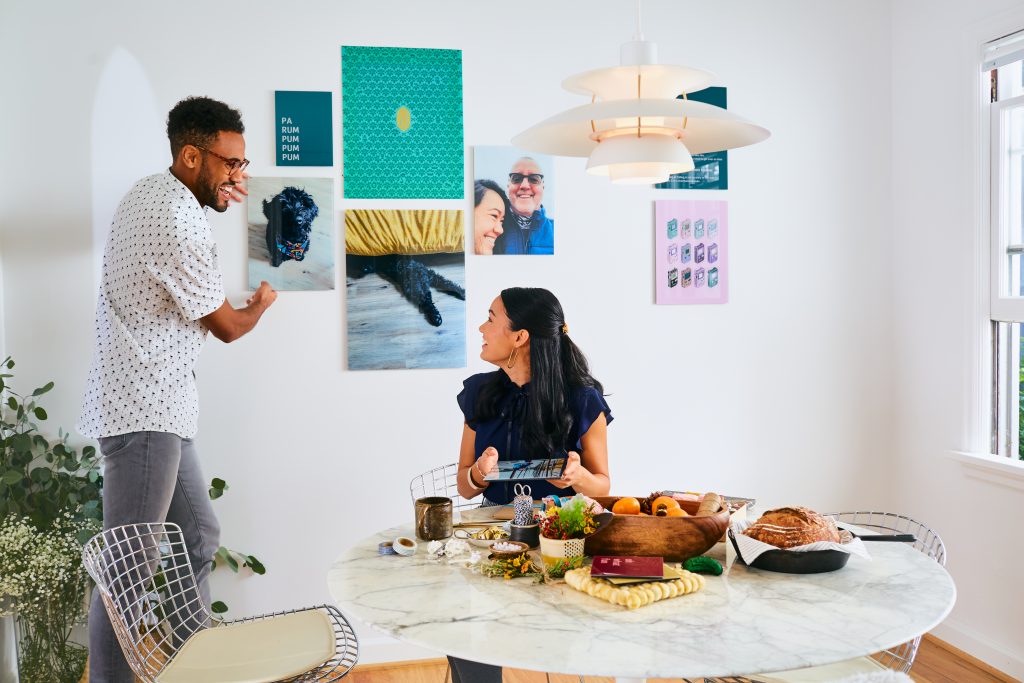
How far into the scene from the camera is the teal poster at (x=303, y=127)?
3242mm

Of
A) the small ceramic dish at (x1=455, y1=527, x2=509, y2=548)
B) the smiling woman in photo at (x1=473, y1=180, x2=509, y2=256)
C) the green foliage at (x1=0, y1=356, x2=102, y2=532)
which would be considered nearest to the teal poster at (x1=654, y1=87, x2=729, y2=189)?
the smiling woman in photo at (x1=473, y1=180, x2=509, y2=256)

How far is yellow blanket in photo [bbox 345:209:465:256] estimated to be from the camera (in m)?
3.31

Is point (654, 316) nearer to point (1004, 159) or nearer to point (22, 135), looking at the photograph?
point (1004, 159)

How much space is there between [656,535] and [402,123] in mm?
2110

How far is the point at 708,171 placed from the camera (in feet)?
11.9

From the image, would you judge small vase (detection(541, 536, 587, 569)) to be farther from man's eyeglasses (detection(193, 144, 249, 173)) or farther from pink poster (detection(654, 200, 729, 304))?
pink poster (detection(654, 200, 729, 304))

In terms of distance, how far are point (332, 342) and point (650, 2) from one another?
6.11 ft

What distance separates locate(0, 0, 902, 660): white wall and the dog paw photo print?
0.20 ft

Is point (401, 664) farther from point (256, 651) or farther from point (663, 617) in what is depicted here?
point (663, 617)

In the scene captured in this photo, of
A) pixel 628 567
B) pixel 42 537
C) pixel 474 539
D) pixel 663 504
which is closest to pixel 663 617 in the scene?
pixel 628 567

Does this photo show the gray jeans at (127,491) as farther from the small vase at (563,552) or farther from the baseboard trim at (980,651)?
the baseboard trim at (980,651)

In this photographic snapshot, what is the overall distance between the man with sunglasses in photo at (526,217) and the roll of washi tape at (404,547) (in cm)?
171

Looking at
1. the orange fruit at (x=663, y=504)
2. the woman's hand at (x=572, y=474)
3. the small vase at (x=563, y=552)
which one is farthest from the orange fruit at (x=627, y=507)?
the woman's hand at (x=572, y=474)

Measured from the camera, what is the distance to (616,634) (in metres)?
1.43
